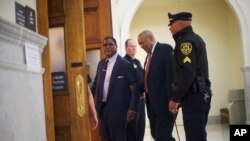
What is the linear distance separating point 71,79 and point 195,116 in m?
1.30

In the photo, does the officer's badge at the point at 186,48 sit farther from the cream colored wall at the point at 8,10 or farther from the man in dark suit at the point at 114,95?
the cream colored wall at the point at 8,10

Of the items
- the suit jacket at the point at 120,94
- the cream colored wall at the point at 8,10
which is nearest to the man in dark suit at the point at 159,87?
the suit jacket at the point at 120,94

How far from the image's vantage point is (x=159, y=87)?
3398 mm

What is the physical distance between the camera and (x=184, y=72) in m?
2.81

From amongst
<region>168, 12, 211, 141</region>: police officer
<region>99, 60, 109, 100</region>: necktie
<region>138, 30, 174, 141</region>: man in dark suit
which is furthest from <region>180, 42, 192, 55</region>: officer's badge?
<region>99, 60, 109, 100</region>: necktie

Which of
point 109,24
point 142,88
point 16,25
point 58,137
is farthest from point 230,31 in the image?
point 16,25

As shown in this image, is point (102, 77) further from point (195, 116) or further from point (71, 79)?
point (195, 116)

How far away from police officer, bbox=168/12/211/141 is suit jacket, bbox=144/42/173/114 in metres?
0.42

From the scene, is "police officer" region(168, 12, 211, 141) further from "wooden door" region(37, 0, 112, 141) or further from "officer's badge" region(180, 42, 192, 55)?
"wooden door" region(37, 0, 112, 141)

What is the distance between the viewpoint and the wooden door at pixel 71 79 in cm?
348

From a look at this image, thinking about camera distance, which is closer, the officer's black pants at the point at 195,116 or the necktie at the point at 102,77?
the officer's black pants at the point at 195,116

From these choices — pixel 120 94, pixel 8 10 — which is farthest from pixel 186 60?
pixel 8 10

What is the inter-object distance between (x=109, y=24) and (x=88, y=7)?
13.8 inches

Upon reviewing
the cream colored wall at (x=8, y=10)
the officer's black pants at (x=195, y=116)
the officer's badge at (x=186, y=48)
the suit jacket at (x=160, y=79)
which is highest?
the cream colored wall at (x=8, y=10)
